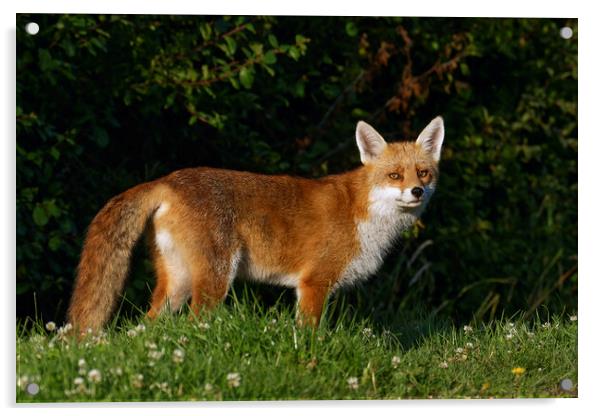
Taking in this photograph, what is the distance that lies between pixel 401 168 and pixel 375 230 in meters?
0.41

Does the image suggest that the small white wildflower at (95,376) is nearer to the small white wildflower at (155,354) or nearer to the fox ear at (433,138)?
the small white wildflower at (155,354)

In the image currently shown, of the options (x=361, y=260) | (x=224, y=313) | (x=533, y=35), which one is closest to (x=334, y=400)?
(x=224, y=313)

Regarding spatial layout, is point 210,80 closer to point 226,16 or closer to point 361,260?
point 226,16

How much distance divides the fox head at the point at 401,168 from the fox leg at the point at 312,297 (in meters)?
0.59

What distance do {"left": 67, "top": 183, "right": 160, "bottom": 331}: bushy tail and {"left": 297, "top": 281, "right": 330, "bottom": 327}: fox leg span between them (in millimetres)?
1007

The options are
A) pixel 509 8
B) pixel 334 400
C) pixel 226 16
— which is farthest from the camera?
pixel 226 16

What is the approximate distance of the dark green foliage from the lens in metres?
6.02

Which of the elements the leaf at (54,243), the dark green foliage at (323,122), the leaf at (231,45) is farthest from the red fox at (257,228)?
the leaf at (231,45)

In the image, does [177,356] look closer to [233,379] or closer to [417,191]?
[233,379]

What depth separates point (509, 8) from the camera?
19.0 feet

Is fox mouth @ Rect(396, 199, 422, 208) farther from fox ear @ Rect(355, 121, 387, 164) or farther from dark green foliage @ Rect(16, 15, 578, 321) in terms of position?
dark green foliage @ Rect(16, 15, 578, 321)

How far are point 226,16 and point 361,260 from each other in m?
1.77

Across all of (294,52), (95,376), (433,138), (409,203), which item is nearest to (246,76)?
(294,52)

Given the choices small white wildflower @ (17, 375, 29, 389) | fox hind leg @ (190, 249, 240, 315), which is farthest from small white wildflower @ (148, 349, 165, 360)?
small white wildflower @ (17, 375, 29, 389)
